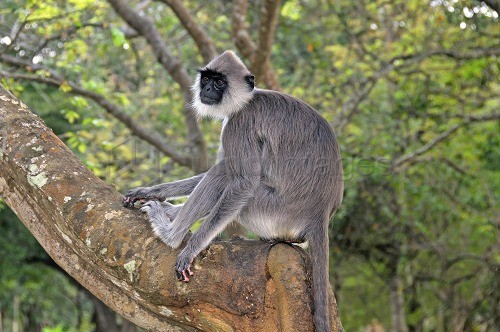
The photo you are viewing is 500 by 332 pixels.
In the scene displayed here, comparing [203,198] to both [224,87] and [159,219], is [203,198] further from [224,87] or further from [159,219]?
[224,87]

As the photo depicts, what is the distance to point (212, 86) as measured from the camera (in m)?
3.98

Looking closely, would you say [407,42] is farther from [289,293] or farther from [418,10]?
[289,293]

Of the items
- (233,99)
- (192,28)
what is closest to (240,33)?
(192,28)

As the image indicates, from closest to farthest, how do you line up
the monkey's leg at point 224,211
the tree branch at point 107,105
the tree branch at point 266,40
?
the monkey's leg at point 224,211, the tree branch at point 107,105, the tree branch at point 266,40

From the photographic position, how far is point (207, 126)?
991 cm

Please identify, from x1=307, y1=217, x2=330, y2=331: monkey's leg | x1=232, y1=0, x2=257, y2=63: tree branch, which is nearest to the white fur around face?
x1=307, y1=217, x2=330, y2=331: monkey's leg

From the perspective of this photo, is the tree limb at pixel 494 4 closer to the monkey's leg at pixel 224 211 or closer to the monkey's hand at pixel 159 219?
the monkey's leg at pixel 224 211

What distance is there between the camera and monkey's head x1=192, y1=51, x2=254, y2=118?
3852 mm

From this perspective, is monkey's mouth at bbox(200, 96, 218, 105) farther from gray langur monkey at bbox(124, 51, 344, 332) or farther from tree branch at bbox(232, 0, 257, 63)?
tree branch at bbox(232, 0, 257, 63)

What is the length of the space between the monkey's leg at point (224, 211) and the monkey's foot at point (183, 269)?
0.25 metres

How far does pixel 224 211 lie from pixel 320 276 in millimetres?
844

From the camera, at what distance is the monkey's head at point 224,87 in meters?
3.85

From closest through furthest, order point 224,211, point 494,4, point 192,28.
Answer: point 224,211 → point 494,4 → point 192,28

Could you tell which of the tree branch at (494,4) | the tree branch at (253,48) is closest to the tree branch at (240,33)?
the tree branch at (253,48)
